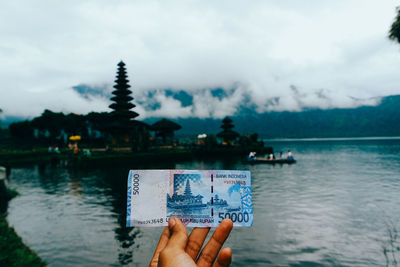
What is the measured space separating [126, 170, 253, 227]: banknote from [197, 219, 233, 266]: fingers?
0.30 meters

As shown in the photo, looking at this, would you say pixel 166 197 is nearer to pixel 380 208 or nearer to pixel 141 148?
pixel 380 208

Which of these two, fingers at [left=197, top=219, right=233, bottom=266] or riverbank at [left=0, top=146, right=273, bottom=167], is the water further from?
riverbank at [left=0, top=146, right=273, bottom=167]

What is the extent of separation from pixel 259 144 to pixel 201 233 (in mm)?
67216

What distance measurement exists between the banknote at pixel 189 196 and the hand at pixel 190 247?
0.19m

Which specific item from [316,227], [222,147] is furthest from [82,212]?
[222,147]

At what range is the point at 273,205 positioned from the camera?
16.5 metres

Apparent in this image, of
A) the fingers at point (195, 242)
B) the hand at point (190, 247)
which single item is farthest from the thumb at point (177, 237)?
the fingers at point (195, 242)

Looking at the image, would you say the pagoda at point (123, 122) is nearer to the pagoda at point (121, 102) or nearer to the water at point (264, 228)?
the pagoda at point (121, 102)

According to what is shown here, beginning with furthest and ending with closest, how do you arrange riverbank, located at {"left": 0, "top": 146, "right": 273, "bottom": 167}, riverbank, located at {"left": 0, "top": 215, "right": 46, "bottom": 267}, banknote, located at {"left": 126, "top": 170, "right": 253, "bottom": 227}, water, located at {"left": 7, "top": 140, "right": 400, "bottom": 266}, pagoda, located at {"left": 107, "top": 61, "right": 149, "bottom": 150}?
pagoda, located at {"left": 107, "top": 61, "right": 149, "bottom": 150}, riverbank, located at {"left": 0, "top": 146, "right": 273, "bottom": 167}, water, located at {"left": 7, "top": 140, "right": 400, "bottom": 266}, riverbank, located at {"left": 0, "top": 215, "right": 46, "bottom": 267}, banknote, located at {"left": 126, "top": 170, "right": 253, "bottom": 227}

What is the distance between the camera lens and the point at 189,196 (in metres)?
2.17

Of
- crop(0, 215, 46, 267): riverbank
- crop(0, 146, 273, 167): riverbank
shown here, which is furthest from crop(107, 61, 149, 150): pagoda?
crop(0, 215, 46, 267): riverbank

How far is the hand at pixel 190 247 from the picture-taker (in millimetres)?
1658

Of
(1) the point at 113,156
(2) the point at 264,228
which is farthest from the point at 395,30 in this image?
(1) the point at 113,156

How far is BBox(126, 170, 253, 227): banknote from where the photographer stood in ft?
7.00
